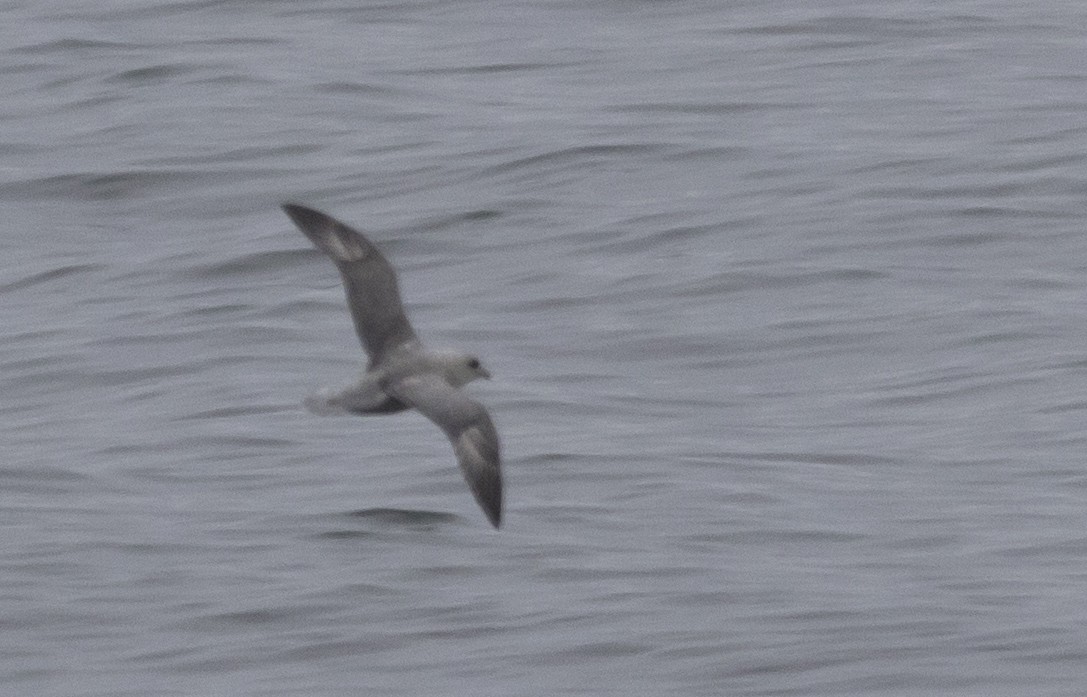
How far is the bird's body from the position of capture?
1082 centimetres

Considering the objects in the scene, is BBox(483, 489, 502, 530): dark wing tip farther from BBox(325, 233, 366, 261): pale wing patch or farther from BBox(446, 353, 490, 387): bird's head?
BBox(325, 233, 366, 261): pale wing patch

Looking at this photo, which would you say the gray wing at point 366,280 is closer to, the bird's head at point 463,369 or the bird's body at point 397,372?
the bird's body at point 397,372

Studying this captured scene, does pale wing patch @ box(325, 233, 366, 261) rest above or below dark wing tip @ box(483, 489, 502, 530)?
above

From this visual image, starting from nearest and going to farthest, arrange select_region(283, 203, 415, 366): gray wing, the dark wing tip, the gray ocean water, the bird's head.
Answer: the dark wing tip
the bird's head
select_region(283, 203, 415, 366): gray wing
the gray ocean water

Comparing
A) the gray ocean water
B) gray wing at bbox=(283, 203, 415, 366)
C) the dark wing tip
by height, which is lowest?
the gray ocean water

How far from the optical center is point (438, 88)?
22.0m

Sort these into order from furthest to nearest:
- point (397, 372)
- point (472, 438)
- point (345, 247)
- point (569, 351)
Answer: point (569, 351) → point (345, 247) → point (397, 372) → point (472, 438)

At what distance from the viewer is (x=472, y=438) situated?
10781 mm

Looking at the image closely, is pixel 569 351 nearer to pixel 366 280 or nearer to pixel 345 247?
pixel 366 280

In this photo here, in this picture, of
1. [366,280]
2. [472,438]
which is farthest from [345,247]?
[472,438]

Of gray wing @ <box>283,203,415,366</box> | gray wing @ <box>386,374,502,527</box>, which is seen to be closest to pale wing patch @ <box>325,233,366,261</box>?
gray wing @ <box>283,203,415,366</box>

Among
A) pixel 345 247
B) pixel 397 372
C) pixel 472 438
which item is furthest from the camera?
pixel 345 247

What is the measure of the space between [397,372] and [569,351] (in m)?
4.59

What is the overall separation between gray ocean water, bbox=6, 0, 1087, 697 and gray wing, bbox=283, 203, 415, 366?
4.35ft
